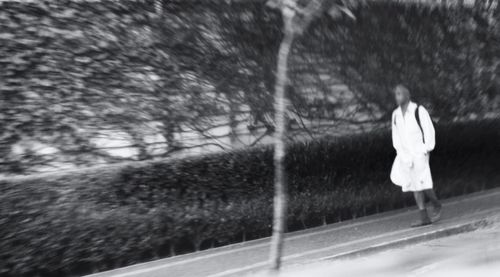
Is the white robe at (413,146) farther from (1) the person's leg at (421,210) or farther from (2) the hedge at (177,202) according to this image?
(2) the hedge at (177,202)

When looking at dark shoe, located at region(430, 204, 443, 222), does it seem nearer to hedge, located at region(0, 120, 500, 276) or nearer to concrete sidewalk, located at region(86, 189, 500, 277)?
concrete sidewalk, located at region(86, 189, 500, 277)

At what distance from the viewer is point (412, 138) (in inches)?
392

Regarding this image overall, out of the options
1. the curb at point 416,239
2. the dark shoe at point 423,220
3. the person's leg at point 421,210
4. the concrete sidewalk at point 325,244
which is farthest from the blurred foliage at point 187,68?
the curb at point 416,239

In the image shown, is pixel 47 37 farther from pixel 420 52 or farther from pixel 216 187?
pixel 420 52

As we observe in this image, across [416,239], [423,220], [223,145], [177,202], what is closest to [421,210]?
[423,220]

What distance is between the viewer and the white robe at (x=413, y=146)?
984 centimetres

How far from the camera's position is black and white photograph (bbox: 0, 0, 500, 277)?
325 inches

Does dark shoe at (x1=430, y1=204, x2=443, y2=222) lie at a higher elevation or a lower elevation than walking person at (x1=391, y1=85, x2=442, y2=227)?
lower

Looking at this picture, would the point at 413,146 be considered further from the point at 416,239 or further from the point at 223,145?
the point at 223,145

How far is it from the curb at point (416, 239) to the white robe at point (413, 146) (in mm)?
656

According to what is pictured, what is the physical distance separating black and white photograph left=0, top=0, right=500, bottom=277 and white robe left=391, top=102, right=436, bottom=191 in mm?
19

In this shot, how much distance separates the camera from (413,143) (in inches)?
392

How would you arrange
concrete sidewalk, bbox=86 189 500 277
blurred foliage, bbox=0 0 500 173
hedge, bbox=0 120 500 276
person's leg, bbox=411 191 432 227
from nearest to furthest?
hedge, bbox=0 120 500 276, concrete sidewalk, bbox=86 189 500 277, blurred foliage, bbox=0 0 500 173, person's leg, bbox=411 191 432 227

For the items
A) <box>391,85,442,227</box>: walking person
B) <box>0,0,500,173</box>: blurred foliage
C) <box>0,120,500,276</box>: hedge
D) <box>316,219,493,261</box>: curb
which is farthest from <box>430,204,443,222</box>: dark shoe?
<box>0,0,500,173</box>: blurred foliage
